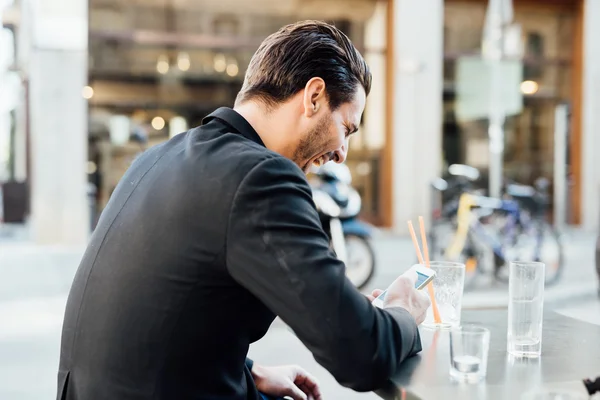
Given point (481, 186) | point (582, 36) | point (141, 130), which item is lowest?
point (481, 186)

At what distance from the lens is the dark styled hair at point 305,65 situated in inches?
59.4

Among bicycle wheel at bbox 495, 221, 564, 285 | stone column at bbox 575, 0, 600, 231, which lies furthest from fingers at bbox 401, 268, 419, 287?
stone column at bbox 575, 0, 600, 231

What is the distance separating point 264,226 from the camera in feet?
4.06

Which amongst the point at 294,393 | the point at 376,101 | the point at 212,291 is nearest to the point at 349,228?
the point at 294,393

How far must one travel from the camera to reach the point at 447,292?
1867 mm

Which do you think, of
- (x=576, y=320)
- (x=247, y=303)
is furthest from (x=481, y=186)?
(x=247, y=303)

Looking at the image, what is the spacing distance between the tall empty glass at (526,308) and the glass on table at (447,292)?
0.18 metres

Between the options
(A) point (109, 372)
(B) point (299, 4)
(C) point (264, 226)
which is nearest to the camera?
(C) point (264, 226)

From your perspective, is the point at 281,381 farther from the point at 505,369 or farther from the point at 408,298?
the point at 505,369

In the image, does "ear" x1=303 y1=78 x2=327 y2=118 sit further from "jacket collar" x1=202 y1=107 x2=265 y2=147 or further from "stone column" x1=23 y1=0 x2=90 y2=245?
"stone column" x1=23 y1=0 x2=90 y2=245

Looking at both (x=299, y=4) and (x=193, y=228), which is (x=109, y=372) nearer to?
(x=193, y=228)

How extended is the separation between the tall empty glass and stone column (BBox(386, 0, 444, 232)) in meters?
11.2

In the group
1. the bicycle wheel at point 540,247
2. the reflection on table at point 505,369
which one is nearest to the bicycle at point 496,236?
the bicycle wheel at point 540,247

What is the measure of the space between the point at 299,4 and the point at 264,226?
12555 millimetres
